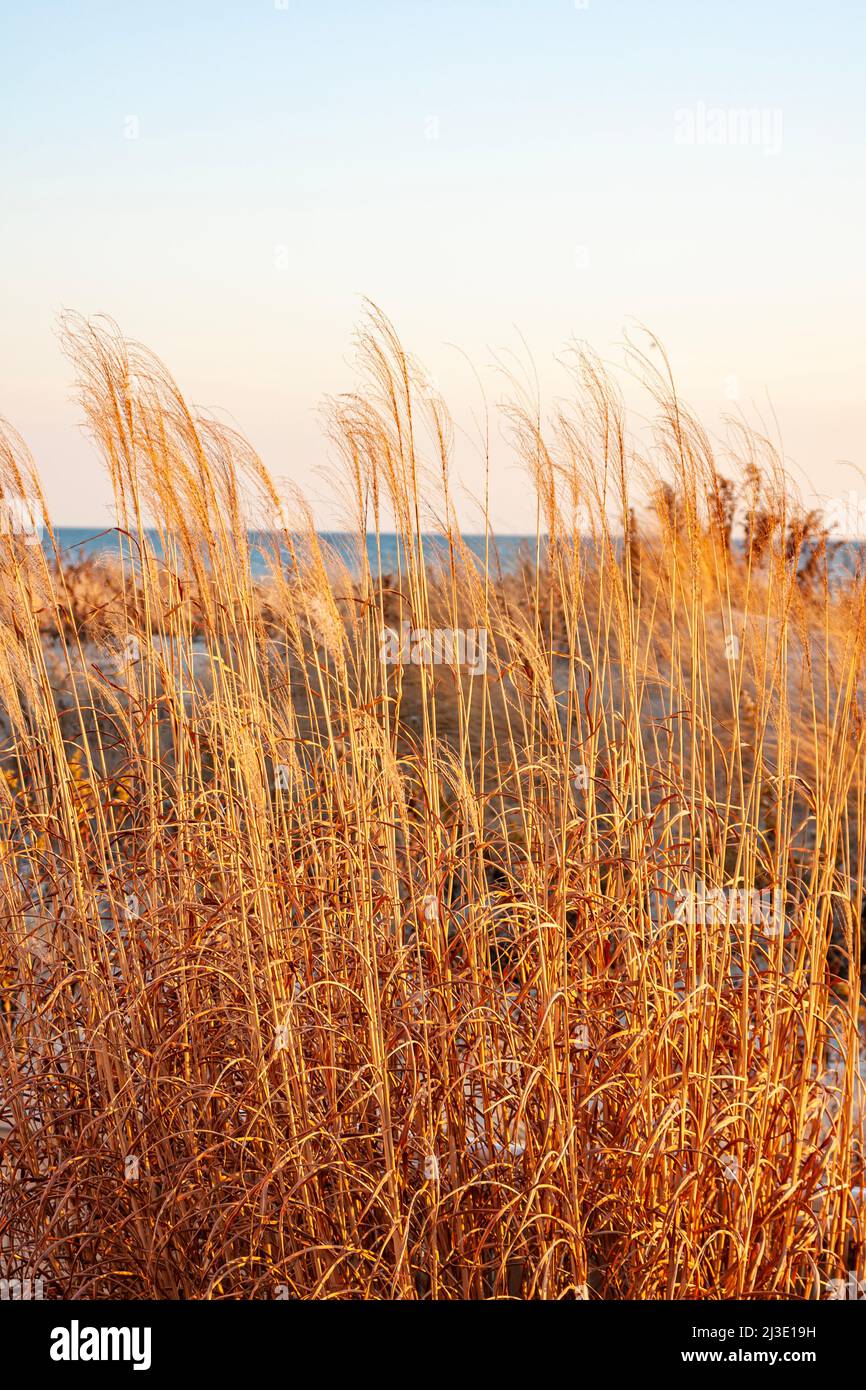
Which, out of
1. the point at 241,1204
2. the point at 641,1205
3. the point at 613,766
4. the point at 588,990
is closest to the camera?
the point at 241,1204

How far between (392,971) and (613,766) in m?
0.59

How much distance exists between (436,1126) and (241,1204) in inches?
13.7

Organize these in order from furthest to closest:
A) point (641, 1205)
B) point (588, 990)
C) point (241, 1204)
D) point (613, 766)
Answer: point (613, 766) < point (588, 990) < point (641, 1205) < point (241, 1204)

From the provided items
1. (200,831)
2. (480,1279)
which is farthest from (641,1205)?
(200,831)

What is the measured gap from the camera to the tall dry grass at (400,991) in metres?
1.92

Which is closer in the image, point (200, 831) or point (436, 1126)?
point (436, 1126)

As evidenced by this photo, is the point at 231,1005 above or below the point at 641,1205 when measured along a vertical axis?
above

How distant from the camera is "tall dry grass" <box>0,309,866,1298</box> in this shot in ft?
6.31

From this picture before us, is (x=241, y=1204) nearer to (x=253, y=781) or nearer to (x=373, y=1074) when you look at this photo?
(x=373, y=1074)

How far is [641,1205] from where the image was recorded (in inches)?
75.3

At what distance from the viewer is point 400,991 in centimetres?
207
